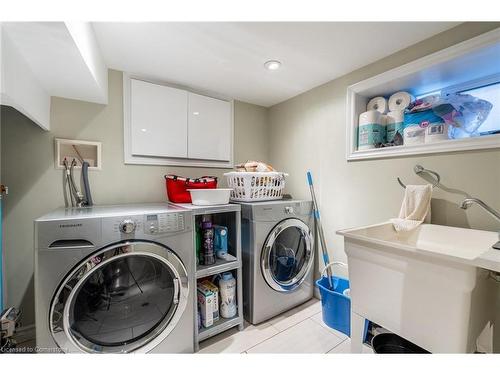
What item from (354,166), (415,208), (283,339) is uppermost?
(354,166)

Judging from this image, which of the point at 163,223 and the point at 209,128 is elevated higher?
the point at 209,128

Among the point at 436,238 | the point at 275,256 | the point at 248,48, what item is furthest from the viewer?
the point at 275,256

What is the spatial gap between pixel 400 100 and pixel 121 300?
2.33 meters

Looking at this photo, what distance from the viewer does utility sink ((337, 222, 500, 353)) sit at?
31.2 inches

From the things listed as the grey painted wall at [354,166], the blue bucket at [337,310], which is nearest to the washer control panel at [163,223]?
the blue bucket at [337,310]

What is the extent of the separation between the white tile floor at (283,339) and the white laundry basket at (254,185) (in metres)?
1.00

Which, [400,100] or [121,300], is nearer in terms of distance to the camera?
[121,300]

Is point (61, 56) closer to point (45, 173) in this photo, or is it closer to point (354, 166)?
point (45, 173)

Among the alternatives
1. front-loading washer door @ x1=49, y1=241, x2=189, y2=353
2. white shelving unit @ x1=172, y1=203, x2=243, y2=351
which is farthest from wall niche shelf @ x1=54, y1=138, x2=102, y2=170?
front-loading washer door @ x1=49, y1=241, x2=189, y2=353

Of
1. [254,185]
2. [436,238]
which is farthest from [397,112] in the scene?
[254,185]

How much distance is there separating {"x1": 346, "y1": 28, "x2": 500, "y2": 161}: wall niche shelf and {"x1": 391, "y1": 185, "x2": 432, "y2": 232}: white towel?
26 centimetres

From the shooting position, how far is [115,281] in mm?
1165

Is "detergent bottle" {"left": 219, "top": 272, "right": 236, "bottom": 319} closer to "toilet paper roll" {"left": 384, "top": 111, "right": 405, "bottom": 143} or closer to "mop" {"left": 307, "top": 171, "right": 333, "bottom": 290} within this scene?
"mop" {"left": 307, "top": 171, "right": 333, "bottom": 290}

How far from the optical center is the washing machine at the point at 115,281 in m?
0.95
